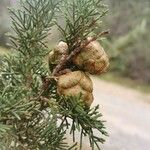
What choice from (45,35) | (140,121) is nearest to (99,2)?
(45,35)

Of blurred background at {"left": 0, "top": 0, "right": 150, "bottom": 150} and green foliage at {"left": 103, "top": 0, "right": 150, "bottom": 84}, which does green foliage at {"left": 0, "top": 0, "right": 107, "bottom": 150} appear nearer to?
blurred background at {"left": 0, "top": 0, "right": 150, "bottom": 150}

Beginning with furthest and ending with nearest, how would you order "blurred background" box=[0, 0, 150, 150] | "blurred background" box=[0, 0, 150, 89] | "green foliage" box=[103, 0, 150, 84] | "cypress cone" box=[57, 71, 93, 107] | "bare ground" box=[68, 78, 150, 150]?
"green foliage" box=[103, 0, 150, 84] < "blurred background" box=[0, 0, 150, 89] < "blurred background" box=[0, 0, 150, 150] < "bare ground" box=[68, 78, 150, 150] < "cypress cone" box=[57, 71, 93, 107]

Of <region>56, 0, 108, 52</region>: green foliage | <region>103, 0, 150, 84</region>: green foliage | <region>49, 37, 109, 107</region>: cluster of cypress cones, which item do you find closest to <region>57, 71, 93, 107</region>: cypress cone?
<region>49, 37, 109, 107</region>: cluster of cypress cones

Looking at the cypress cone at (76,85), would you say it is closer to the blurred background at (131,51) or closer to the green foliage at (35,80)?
the green foliage at (35,80)

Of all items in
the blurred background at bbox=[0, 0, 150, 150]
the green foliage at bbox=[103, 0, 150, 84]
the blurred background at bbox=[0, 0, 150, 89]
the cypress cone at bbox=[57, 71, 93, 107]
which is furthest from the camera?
the green foliage at bbox=[103, 0, 150, 84]

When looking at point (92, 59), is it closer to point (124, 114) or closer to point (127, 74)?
point (124, 114)

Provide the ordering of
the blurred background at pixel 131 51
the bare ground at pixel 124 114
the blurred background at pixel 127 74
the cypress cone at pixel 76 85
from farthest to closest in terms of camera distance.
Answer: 1. the blurred background at pixel 131 51
2. the blurred background at pixel 127 74
3. the bare ground at pixel 124 114
4. the cypress cone at pixel 76 85

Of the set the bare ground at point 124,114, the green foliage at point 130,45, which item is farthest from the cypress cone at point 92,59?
the green foliage at point 130,45

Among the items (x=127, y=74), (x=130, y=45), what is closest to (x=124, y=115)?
Answer: (x=127, y=74)

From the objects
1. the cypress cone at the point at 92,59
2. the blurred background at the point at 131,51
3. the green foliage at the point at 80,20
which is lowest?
the cypress cone at the point at 92,59
